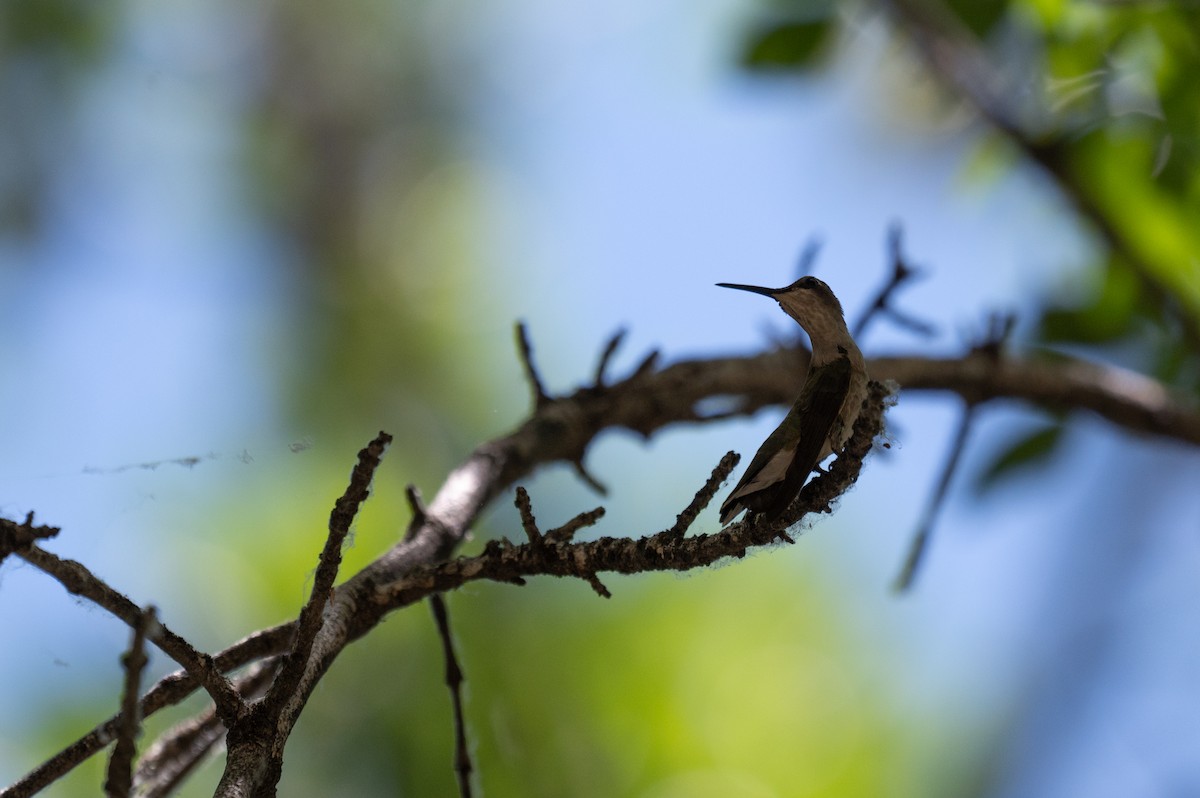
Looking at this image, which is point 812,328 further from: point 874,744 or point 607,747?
point 874,744

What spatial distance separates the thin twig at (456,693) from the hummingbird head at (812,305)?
1096 mm

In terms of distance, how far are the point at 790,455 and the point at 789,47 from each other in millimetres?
3527

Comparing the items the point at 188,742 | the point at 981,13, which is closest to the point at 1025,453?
the point at 981,13

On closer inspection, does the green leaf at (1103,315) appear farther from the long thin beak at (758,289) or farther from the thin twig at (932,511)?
the long thin beak at (758,289)

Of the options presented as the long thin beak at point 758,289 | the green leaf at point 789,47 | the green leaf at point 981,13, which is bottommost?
the long thin beak at point 758,289

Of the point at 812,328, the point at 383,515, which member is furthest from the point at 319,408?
the point at 812,328

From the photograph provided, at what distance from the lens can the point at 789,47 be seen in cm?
489

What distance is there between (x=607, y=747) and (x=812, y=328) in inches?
176

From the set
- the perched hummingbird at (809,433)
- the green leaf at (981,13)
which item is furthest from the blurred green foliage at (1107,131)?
the perched hummingbird at (809,433)

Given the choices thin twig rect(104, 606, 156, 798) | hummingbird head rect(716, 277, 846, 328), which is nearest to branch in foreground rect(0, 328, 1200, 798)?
thin twig rect(104, 606, 156, 798)

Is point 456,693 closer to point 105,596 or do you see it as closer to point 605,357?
point 105,596

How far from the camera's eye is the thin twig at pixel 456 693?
244 cm

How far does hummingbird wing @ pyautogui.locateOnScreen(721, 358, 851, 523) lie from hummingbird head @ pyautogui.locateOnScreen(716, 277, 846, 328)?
0.28 m

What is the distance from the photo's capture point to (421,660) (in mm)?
6031
